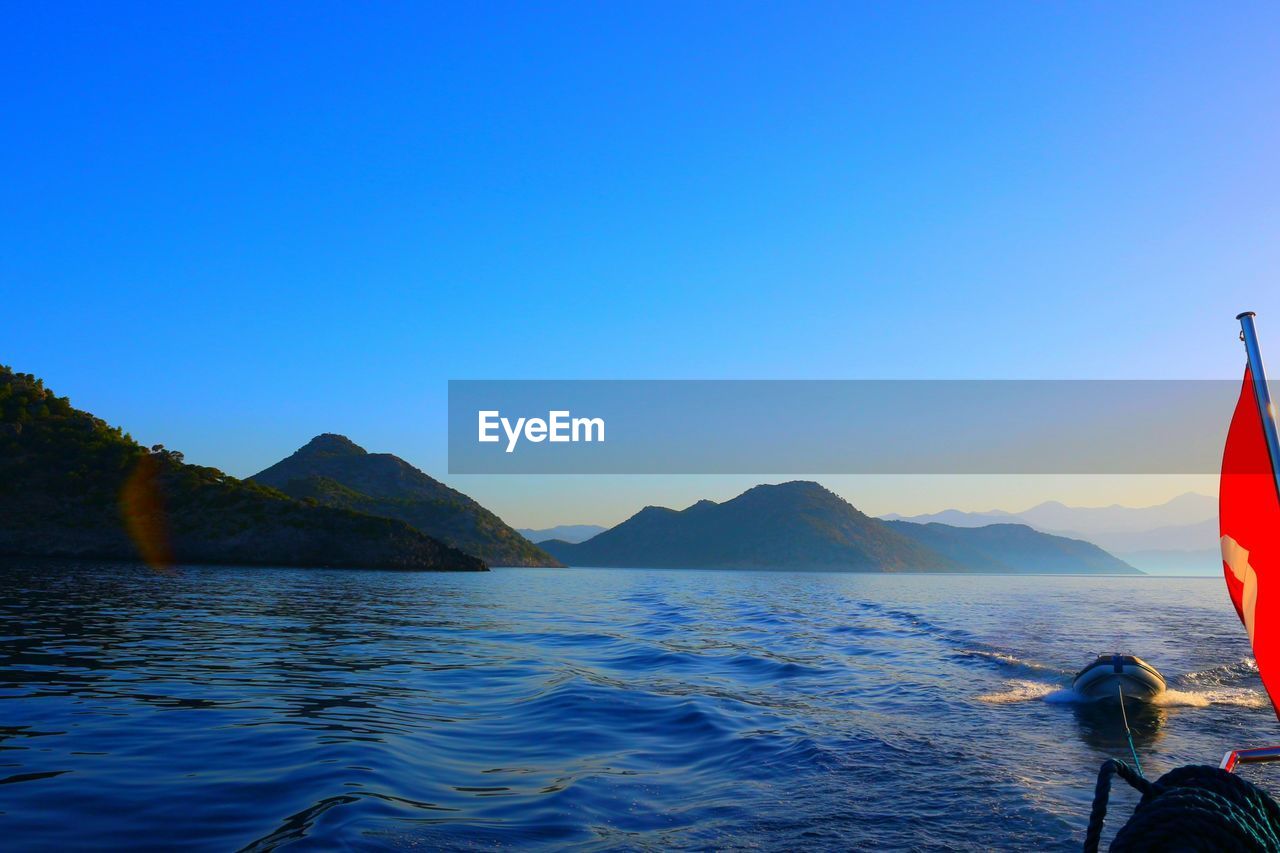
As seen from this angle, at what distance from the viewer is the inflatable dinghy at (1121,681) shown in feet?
56.0

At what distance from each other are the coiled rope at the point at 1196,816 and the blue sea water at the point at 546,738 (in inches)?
204

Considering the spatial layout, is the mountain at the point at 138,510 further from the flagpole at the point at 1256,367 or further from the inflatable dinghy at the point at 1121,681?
the flagpole at the point at 1256,367

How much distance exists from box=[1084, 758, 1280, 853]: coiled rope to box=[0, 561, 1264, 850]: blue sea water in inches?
204

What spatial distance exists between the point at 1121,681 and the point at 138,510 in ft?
364

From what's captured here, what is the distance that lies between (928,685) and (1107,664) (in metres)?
4.32

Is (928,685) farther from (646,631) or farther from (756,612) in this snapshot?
(756,612)

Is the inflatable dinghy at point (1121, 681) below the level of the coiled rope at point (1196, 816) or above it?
below

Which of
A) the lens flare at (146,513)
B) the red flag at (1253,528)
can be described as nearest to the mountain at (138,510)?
the lens flare at (146,513)

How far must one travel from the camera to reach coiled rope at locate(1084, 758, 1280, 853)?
311cm

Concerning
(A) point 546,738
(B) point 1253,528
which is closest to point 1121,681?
(A) point 546,738

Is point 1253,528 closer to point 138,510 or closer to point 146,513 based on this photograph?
point 138,510

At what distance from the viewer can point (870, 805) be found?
31.0 feet

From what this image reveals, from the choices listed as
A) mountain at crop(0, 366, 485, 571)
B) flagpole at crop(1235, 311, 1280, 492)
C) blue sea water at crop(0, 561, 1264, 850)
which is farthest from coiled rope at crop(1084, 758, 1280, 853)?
mountain at crop(0, 366, 485, 571)

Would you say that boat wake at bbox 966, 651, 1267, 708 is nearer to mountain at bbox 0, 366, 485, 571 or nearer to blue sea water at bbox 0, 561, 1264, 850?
blue sea water at bbox 0, 561, 1264, 850
